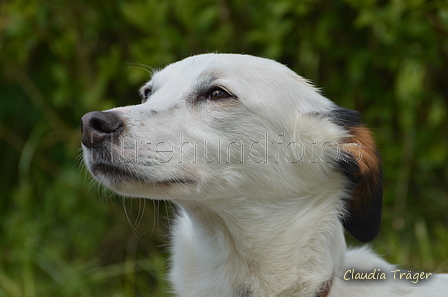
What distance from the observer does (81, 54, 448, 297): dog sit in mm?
2264

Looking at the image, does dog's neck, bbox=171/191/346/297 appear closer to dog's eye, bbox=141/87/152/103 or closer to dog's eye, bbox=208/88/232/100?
dog's eye, bbox=208/88/232/100

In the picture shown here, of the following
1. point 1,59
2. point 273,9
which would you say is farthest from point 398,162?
point 1,59

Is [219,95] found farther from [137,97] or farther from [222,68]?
[137,97]

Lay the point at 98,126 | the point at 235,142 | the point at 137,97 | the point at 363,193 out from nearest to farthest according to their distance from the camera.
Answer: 1. the point at 98,126
2. the point at 235,142
3. the point at 363,193
4. the point at 137,97

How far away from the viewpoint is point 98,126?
2.14 m

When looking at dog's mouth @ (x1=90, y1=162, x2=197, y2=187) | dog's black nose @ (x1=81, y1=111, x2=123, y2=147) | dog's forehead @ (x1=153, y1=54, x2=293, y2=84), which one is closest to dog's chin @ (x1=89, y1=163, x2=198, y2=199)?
dog's mouth @ (x1=90, y1=162, x2=197, y2=187)

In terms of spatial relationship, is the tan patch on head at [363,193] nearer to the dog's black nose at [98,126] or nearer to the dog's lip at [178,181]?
the dog's lip at [178,181]

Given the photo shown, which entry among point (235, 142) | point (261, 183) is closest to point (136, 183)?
point (235, 142)

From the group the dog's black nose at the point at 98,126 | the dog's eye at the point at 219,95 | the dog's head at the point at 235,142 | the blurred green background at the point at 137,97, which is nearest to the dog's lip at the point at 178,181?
the dog's head at the point at 235,142

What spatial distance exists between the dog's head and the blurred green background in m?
1.27

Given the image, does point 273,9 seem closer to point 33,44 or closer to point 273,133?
point 273,133

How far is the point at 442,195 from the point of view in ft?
15.4

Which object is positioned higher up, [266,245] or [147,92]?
[147,92]

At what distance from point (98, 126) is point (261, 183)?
2.61 feet
